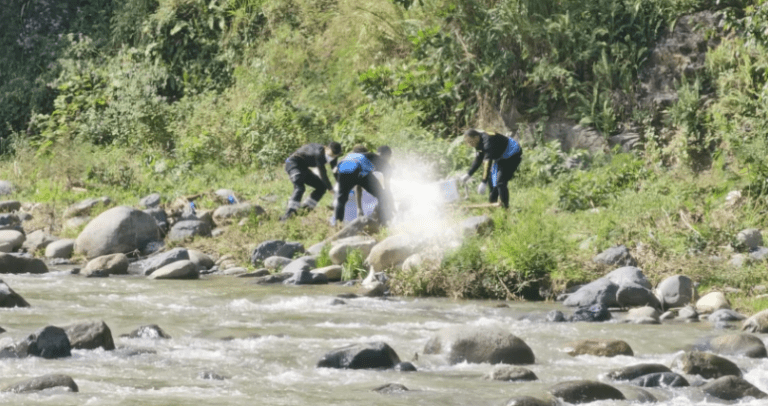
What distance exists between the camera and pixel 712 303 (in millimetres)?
10555

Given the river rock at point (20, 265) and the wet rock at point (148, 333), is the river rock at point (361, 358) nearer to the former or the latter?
the wet rock at point (148, 333)

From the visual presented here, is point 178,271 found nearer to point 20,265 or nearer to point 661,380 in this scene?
point 20,265

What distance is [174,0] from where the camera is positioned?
86.3 ft

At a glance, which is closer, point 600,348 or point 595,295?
point 600,348

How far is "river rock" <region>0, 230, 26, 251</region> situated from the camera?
1614cm

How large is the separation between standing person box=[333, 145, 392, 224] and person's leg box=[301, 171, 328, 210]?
3.83ft

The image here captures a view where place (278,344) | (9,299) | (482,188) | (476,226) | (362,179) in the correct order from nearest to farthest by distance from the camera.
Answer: (278,344), (9,299), (476,226), (362,179), (482,188)

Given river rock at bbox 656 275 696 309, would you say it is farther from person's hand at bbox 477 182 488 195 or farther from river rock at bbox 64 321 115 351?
river rock at bbox 64 321 115 351

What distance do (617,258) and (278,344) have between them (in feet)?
16.3

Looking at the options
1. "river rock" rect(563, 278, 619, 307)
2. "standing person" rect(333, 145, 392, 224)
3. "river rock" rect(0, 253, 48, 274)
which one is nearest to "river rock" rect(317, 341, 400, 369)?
"river rock" rect(563, 278, 619, 307)

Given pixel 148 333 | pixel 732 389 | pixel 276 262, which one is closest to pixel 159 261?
pixel 276 262

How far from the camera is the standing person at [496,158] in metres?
15.0

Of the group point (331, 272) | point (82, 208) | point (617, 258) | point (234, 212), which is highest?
point (82, 208)

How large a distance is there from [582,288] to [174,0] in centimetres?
1751
